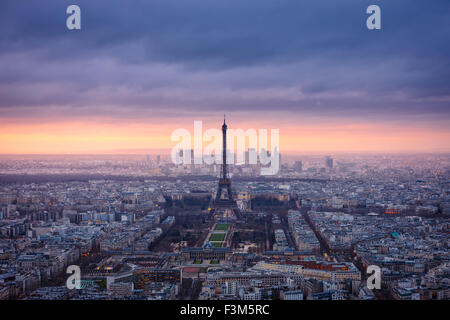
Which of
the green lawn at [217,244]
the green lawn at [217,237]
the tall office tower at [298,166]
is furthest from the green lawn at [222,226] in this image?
the tall office tower at [298,166]

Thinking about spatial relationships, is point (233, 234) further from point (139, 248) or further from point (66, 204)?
point (66, 204)

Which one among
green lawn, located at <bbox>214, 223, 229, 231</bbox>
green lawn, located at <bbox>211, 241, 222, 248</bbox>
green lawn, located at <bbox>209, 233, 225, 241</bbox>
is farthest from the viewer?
green lawn, located at <bbox>214, 223, 229, 231</bbox>

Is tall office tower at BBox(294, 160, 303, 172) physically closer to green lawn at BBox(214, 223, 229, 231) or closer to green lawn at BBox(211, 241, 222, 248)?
green lawn at BBox(214, 223, 229, 231)

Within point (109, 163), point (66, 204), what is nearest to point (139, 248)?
point (66, 204)

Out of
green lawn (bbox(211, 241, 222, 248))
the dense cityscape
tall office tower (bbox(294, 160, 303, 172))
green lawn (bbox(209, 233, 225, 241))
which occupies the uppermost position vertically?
tall office tower (bbox(294, 160, 303, 172))

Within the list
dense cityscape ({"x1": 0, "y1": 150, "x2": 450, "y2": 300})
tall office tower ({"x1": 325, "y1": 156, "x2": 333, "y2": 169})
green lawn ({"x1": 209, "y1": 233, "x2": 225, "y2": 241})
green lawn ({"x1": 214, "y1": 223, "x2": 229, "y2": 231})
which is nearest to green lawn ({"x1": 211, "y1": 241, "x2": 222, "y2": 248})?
dense cityscape ({"x1": 0, "y1": 150, "x2": 450, "y2": 300})

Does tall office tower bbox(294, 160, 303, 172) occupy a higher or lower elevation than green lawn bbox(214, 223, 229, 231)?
higher

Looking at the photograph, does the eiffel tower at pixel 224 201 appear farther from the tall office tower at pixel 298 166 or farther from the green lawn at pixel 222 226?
the tall office tower at pixel 298 166

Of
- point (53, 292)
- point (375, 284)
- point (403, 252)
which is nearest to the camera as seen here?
point (53, 292)
